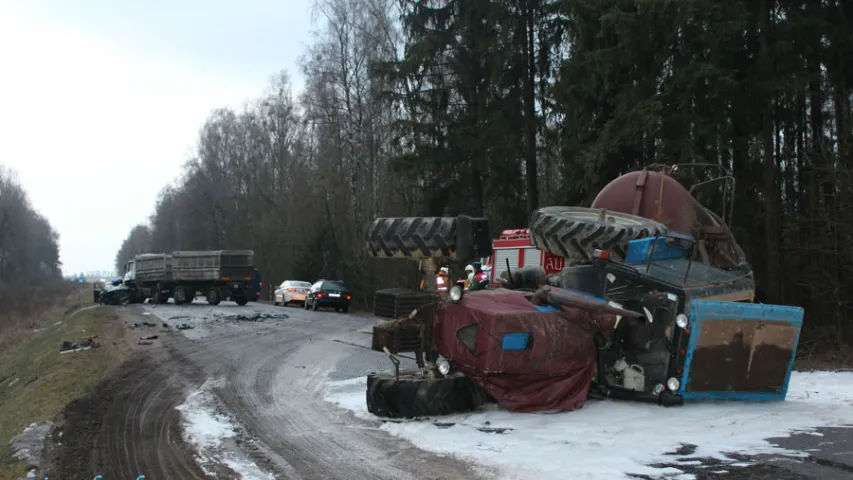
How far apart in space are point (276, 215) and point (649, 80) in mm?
40021

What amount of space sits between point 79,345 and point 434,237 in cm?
1173

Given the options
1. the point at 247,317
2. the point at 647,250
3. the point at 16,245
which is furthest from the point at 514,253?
the point at 16,245

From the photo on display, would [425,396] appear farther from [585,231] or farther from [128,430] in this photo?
[128,430]

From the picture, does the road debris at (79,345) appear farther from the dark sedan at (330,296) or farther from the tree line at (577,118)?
the dark sedan at (330,296)

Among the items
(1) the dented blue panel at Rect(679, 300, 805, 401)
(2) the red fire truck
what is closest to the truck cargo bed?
(2) the red fire truck

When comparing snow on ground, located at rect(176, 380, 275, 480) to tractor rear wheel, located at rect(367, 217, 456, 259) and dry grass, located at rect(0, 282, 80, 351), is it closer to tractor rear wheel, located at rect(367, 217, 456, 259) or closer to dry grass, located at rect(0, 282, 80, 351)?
tractor rear wheel, located at rect(367, 217, 456, 259)

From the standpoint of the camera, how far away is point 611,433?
21.2ft

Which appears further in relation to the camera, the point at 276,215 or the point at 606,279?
the point at 276,215

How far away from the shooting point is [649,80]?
1834 cm

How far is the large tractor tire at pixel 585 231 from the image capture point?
8.58 metres

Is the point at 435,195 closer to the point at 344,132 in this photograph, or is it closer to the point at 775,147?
the point at 344,132

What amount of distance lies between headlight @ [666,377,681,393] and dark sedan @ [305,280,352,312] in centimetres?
2530

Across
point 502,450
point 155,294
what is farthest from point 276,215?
point 502,450

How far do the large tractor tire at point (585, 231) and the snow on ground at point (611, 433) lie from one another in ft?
6.38
